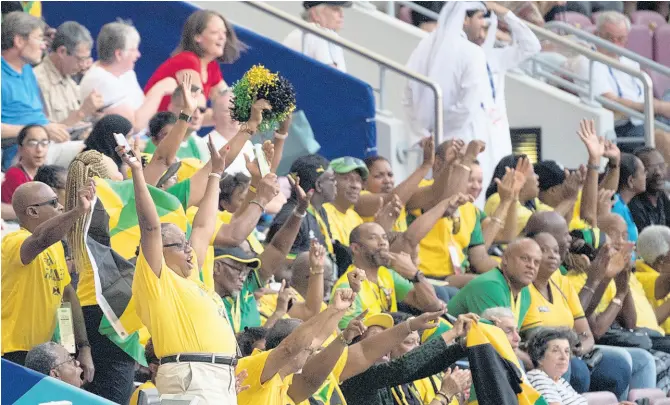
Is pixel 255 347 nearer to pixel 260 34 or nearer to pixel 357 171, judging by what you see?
pixel 357 171

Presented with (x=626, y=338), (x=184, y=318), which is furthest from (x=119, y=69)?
(x=184, y=318)

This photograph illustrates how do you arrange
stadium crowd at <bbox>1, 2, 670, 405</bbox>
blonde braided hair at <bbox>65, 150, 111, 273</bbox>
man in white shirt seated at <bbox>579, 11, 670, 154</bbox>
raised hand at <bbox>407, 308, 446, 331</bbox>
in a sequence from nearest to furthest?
stadium crowd at <bbox>1, 2, 670, 405</bbox>, blonde braided hair at <bbox>65, 150, 111, 273</bbox>, raised hand at <bbox>407, 308, 446, 331</bbox>, man in white shirt seated at <bbox>579, 11, 670, 154</bbox>

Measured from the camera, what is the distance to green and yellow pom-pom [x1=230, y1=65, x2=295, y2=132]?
7.54 m

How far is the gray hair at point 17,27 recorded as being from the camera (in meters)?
9.74

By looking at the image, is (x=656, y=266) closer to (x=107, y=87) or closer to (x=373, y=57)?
(x=373, y=57)

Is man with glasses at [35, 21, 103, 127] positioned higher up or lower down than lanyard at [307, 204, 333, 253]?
higher up

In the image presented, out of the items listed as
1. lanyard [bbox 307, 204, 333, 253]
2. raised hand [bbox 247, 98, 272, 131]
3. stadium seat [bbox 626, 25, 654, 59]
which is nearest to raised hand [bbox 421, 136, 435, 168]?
lanyard [bbox 307, 204, 333, 253]

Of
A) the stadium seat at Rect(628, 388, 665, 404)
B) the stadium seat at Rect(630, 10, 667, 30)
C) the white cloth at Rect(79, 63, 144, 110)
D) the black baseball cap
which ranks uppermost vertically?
the stadium seat at Rect(630, 10, 667, 30)

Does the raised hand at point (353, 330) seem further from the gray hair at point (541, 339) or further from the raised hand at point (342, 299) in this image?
the gray hair at point (541, 339)

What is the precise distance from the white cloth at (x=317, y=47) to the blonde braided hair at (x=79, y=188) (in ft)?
17.4

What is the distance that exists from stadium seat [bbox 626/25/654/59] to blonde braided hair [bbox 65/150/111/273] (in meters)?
9.16

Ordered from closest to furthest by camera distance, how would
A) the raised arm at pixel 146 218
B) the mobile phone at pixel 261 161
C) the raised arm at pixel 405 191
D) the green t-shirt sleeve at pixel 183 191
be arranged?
the raised arm at pixel 146 218 → the green t-shirt sleeve at pixel 183 191 → the mobile phone at pixel 261 161 → the raised arm at pixel 405 191

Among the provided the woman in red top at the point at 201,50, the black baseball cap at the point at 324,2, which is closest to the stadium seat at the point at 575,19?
the black baseball cap at the point at 324,2

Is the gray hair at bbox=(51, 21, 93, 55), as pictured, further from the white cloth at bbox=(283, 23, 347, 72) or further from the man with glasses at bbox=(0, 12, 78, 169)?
the white cloth at bbox=(283, 23, 347, 72)
